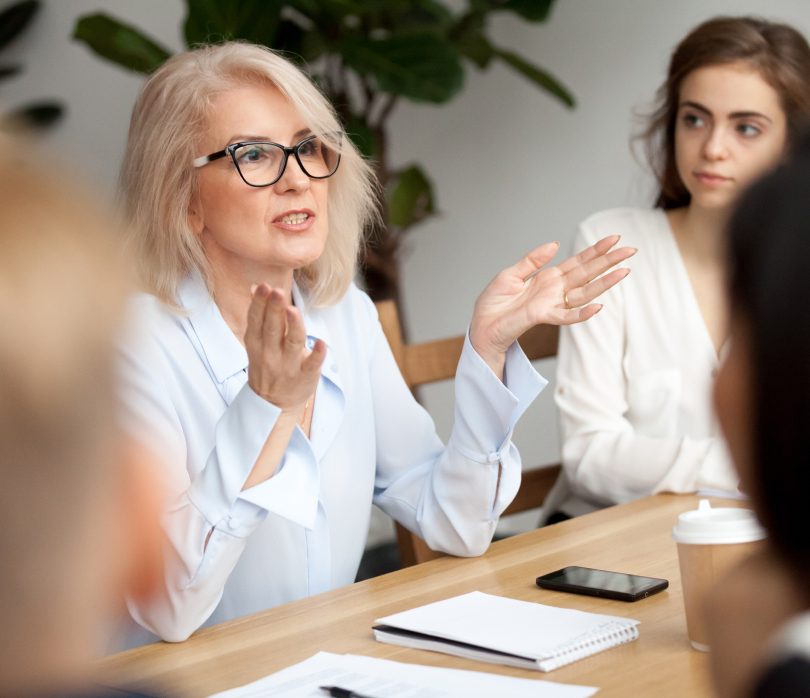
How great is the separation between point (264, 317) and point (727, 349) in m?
0.62

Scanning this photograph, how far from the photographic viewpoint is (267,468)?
1090 millimetres

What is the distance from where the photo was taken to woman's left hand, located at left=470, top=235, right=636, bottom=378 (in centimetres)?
128

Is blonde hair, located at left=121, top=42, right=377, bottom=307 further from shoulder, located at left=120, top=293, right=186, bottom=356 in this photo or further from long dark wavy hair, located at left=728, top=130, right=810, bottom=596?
long dark wavy hair, located at left=728, top=130, right=810, bottom=596

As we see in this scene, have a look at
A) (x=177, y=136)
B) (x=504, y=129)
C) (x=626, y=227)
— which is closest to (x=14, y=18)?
(x=504, y=129)

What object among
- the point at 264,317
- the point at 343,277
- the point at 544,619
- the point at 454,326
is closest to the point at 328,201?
the point at 343,277

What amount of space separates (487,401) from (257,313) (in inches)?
15.9

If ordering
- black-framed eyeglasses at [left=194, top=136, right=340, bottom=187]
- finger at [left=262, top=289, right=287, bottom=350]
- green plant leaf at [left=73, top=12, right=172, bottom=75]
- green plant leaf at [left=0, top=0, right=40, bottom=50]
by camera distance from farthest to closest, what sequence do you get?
1. green plant leaf at [left=0, top=0, right=40, bottom=50]
2. green plant leaf at [left=73, top=12, right=172, bottom=75]
3. black-framed eyeglasses at [left=194, top=136, right=340, bottom=187]
4. finger at [left=262, top=289, right=287, bottom=350]

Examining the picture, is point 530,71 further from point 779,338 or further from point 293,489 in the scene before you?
point 779,338

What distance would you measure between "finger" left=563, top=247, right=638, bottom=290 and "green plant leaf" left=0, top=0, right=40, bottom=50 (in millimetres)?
3011

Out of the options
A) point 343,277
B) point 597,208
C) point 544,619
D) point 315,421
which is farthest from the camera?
point 597,208

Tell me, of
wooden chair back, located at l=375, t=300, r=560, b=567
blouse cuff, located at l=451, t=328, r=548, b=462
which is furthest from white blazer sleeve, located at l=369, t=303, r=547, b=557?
wooden chair back, located at l=375, t=300, r=560, b=567

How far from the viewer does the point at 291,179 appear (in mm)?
1405

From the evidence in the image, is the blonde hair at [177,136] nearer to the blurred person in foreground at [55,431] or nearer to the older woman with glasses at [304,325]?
the older woman with glasses at [304,325]

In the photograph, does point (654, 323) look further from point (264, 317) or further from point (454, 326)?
point (454, 326)
